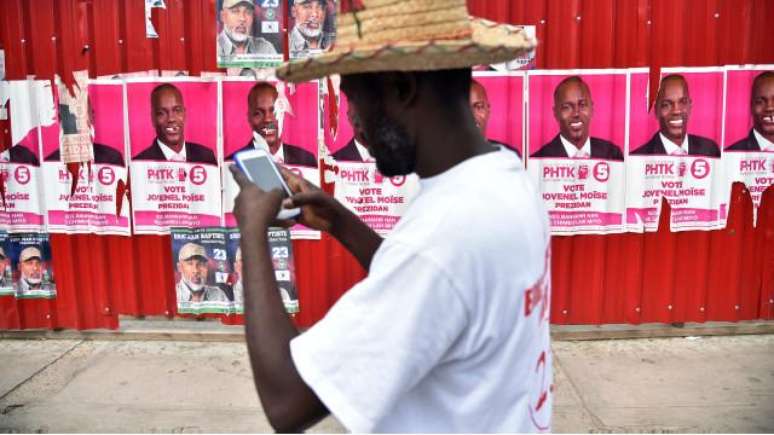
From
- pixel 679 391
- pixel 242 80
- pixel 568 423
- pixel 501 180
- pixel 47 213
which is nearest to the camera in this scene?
pixel 501 180

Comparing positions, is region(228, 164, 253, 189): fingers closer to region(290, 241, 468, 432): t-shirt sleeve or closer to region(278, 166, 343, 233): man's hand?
region(278, 166, 343, 233): man's hand

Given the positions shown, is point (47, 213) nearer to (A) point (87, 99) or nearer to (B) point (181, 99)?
(A) point (87, 99)

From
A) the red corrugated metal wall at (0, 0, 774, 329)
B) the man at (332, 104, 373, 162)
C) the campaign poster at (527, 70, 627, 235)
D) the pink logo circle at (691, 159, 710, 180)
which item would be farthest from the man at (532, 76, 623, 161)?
the man at (332, 104, 373, 162)

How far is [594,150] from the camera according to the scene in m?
4.54

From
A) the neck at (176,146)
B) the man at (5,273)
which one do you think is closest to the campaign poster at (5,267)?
the man at (5,273)

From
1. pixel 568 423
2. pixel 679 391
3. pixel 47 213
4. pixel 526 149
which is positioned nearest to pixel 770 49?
pixel 526 149

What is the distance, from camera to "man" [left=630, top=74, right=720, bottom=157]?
177 inches

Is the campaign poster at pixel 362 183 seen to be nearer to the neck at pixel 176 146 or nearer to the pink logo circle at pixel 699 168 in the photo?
the neck at pixel 176 146

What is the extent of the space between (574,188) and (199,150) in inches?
102

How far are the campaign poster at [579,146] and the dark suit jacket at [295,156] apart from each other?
1.49 meters

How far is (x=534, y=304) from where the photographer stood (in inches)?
53.4

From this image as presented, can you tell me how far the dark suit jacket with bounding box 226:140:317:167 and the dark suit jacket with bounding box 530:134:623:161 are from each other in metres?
1.52

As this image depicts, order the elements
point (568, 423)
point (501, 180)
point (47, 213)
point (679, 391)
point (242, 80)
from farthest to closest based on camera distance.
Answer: point (47, 213) < point (242, 80) < point (679, 391) < point (568, 423) < point (501, 180)

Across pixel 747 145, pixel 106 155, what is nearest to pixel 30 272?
pixel 106 155
